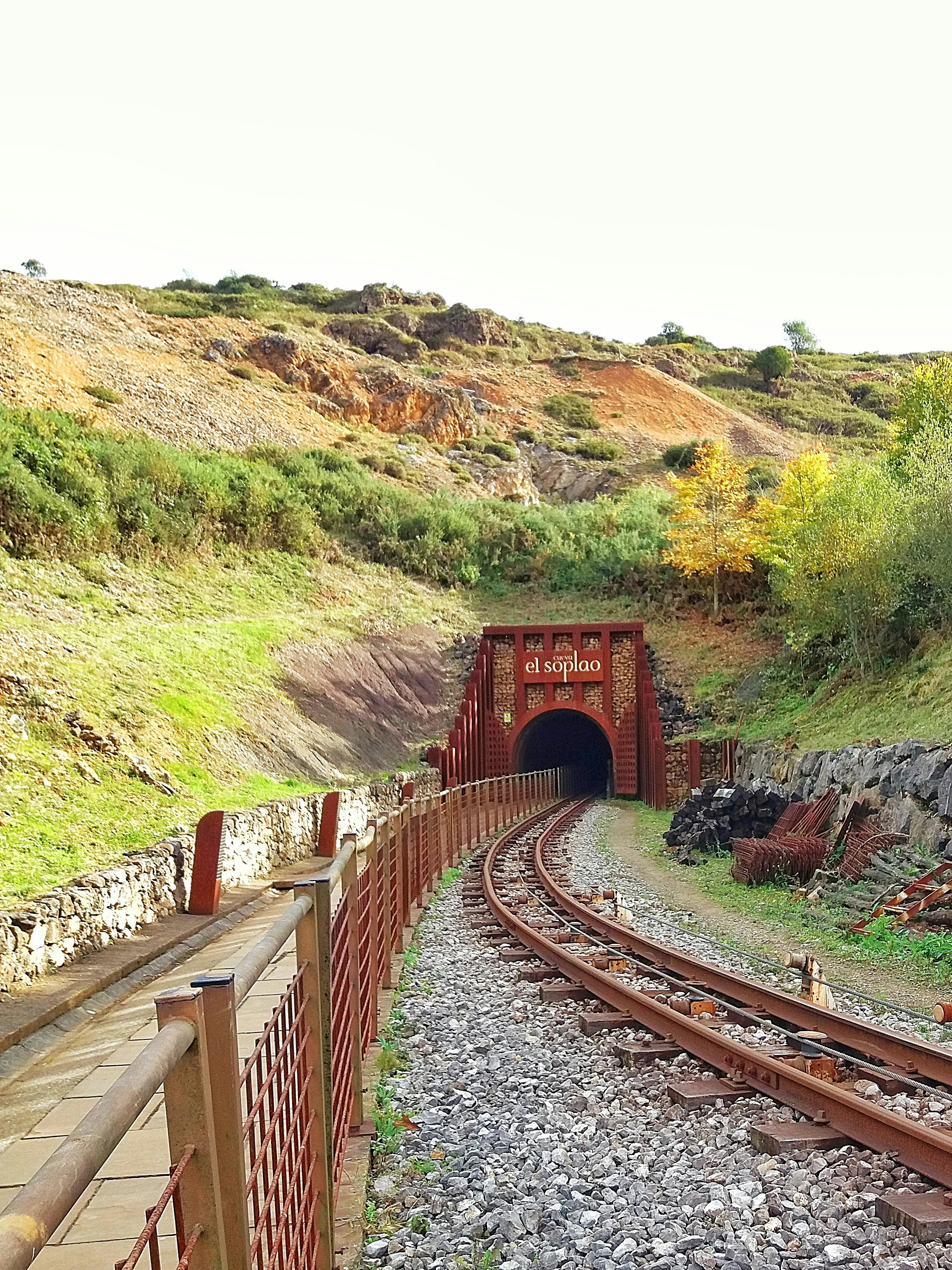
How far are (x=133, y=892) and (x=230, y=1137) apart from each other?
765 cm

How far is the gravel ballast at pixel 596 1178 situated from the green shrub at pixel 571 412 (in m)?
68.5

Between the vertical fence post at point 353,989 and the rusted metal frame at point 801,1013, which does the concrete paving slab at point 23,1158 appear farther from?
the rusted metal frame at point 801,1013

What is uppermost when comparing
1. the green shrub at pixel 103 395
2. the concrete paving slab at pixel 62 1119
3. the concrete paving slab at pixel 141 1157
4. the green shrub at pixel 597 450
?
the green shrub at pixel 597 450

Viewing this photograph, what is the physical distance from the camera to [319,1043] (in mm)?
3545

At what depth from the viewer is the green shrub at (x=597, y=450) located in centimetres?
6606

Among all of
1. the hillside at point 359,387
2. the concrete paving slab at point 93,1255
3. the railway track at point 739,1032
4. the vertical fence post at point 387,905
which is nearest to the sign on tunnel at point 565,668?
the hillside at point 359,387

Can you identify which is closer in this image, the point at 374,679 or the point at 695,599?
the point at 374,679

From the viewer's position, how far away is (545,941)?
9.82 meters

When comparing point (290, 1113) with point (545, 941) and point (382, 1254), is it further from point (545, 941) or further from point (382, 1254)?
point (545, 941)

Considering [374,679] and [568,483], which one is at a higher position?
[568,483]

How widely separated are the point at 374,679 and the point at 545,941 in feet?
Result: 62.7

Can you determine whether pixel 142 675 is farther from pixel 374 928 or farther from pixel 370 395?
pixel 370 395

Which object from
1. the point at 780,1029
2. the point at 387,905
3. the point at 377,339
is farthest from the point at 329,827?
the point at 377,339

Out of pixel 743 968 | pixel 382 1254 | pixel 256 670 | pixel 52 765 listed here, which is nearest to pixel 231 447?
pixel 256 670
